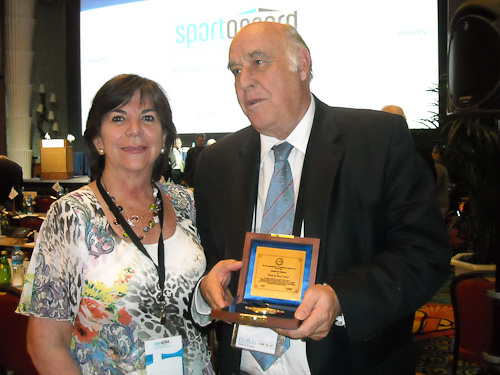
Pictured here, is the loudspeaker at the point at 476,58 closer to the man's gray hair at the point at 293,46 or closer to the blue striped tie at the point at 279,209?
the man's gray hair at the point at 293,46

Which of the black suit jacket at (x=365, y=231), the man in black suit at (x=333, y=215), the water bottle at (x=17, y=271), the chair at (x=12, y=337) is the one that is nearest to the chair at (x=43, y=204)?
the water bottle at (x=17, y=271)

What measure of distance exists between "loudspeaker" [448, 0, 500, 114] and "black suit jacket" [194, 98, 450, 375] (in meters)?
1.04

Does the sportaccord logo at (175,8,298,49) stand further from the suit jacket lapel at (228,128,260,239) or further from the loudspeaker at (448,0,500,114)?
the suit jacket lapel at (228,128,260,239)

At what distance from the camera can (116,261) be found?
1941 millimetres

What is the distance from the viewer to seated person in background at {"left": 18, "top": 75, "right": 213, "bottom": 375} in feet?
6.11

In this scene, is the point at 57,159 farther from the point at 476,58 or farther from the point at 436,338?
the point at 476,58

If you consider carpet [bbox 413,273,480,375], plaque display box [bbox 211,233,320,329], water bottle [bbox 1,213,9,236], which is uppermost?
plaque display box [bbox 211,233,320,329]

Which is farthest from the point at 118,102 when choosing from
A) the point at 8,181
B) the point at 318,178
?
the point at 8,181

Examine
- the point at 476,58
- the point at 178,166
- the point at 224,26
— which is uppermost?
the point at 224,26

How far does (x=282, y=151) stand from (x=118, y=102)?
2.28ft

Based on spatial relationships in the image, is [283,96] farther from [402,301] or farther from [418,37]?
[418,37]

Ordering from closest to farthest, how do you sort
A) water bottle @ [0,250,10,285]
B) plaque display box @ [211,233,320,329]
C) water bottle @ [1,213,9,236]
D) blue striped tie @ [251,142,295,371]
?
plaque display box @ [211,233,320,329], blue striped tie @ [251,142,295,371], water bottle @ [0,250,10,285], water bottle @ [1,213,9,236]

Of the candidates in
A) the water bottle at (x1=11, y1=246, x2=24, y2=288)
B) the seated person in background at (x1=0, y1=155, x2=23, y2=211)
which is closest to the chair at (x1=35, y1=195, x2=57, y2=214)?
the seated person in background at (x1=0, y1=155, x2=23, y2=211)

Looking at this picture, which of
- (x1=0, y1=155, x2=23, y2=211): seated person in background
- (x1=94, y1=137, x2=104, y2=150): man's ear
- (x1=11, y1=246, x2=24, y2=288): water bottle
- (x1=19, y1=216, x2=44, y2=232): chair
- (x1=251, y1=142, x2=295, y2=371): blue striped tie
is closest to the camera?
(x1=251, y1=142, x2=295, y2=371): blue striped tie
